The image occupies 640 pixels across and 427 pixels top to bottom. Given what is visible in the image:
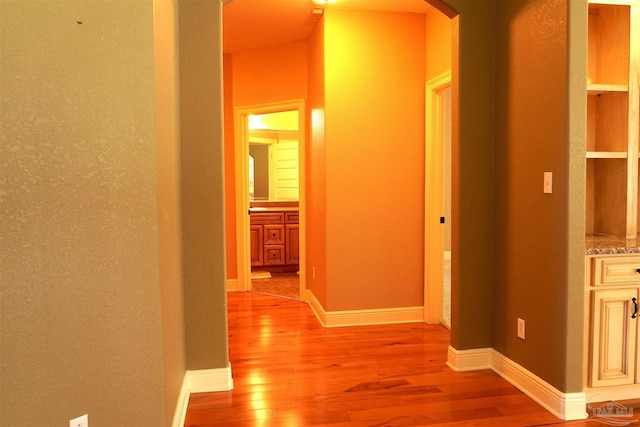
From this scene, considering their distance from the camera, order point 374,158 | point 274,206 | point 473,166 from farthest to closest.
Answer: point 274,206 → point 374,158 → point 473,166

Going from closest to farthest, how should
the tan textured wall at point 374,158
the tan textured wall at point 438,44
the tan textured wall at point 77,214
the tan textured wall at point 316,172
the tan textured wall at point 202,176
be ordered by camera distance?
the tan textured wall at point 77,214 < the tan textured wall at point 202,176 < the tan textured wall at point 438,44 < the tan textured wall at point 374,158 < the tan textured wall at point 316,172

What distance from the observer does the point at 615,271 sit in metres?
2.39

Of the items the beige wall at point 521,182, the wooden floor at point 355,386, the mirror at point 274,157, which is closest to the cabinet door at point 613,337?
the beige wall at point 521,182

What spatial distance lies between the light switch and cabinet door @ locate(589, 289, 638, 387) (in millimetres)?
561

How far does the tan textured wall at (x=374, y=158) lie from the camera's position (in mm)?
3854

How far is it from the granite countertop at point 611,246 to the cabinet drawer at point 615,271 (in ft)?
0.12

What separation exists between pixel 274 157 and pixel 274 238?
2.03m

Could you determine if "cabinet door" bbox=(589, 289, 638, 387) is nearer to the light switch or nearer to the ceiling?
the light switch

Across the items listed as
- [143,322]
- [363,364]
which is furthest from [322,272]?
[143,322]

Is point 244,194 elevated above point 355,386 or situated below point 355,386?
above

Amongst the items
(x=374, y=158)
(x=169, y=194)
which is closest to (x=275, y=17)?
(x=374, y=158)

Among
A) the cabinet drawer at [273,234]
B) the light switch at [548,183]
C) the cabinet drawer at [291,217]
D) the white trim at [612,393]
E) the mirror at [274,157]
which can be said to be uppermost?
the mirror at [274,157]

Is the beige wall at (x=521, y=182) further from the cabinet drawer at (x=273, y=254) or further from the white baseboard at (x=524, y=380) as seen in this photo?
the cabinet drawer at (x=273, y=254)

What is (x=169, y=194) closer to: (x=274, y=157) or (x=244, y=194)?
(x=244, y=194)
